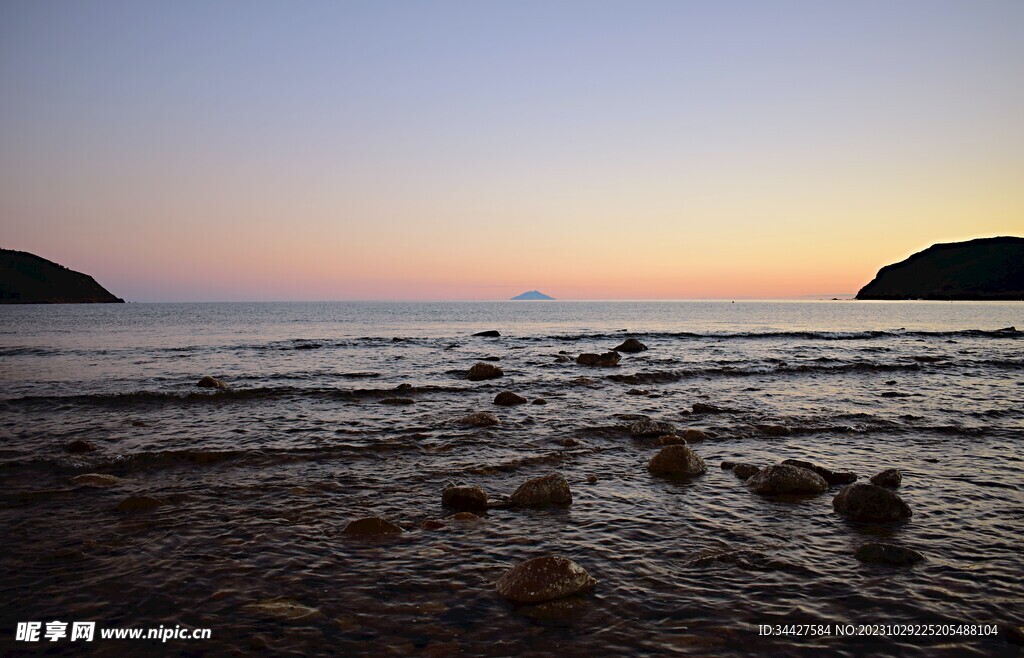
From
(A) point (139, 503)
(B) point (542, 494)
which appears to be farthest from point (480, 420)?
(A) point (139, 503)

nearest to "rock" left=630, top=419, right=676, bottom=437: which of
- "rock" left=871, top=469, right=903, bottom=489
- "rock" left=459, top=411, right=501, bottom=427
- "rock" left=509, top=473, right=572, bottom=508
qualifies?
"rock" left=459, top=411, right=501, bottom=427

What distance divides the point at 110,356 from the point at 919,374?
151ft

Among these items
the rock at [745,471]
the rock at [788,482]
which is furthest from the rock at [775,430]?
the rock at [788,482]

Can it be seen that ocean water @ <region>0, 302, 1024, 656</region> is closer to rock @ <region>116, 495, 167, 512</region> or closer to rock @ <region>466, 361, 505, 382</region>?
rock @ <region>116, 495, 167, 512</region>

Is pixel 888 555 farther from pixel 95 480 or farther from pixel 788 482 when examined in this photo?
pixel 95 480

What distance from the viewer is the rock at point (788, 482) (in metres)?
9.40

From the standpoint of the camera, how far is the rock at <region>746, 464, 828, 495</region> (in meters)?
9.40

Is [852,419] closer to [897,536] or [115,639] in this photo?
[897,536]

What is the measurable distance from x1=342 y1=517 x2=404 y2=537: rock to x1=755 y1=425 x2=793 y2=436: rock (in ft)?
35.3

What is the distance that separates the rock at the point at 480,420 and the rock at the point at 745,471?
686cm

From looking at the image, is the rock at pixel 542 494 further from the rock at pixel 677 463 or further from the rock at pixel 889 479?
the rock at pixel 889 479

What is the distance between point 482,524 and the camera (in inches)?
320

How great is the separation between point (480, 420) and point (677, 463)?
6.39 m

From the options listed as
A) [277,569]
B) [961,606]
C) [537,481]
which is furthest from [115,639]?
[961,606]
